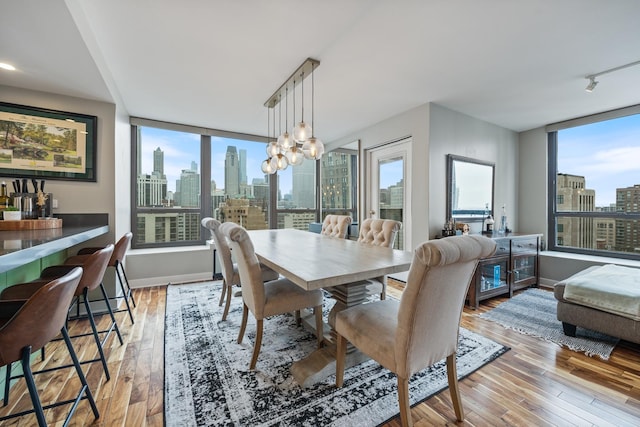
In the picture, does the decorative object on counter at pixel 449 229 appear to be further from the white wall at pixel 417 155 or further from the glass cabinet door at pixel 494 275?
the glass cabinet door at pixel 494 275

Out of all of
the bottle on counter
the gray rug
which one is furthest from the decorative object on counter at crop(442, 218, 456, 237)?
the bottle on counter

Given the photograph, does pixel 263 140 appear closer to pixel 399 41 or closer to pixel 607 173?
pixel 399 41

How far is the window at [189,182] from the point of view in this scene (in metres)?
4.07

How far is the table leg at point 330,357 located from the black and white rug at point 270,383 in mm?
47

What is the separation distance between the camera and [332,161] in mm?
5402

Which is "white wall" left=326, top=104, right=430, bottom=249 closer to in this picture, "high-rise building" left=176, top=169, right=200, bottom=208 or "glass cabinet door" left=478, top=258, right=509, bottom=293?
"glass cabinet door" left=478, top=258, right=509, bottom=293

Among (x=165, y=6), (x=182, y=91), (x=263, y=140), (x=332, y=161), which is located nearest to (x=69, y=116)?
(x=182, y=91)

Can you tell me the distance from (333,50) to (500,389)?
2.79m

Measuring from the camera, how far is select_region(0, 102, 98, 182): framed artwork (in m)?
2.46

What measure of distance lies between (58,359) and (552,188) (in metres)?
6.26

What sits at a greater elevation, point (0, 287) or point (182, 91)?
point (182, 91)

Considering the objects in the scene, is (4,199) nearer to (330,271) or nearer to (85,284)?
(85,284)

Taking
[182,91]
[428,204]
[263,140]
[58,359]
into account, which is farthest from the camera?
[263,140]

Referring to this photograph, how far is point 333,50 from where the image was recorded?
2.24 meters
